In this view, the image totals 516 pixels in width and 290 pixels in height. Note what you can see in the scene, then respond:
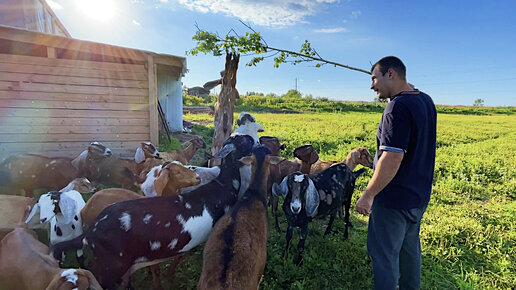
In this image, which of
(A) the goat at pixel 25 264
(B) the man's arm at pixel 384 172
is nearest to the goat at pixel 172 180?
(A) the goat at pixel 25 264

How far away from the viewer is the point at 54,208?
337 centimetres

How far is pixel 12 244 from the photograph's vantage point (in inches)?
116

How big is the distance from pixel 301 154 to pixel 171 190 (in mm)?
2797

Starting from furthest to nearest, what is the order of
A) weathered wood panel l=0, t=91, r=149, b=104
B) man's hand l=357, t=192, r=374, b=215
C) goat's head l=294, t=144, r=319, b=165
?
1. weathered wood panel l=0, t=91, r=149, b=104
2. goat's head l=294, t=144, r=319, b=165
3. man's hand l=357, t=192, r=374, b=215

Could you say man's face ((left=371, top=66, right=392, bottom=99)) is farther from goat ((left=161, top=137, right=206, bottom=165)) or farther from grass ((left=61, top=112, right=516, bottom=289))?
goat ((left=161, top=137, right=206, bottom=165))

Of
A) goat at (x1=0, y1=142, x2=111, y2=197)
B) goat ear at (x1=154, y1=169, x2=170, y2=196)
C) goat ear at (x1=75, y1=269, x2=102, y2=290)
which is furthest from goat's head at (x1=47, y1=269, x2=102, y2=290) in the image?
goat at (x1=0, y1=142, x2=111, y2=197)

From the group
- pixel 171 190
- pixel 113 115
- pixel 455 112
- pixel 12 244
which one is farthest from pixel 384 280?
pixel 455 112

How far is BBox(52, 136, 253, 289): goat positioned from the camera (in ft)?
8.43

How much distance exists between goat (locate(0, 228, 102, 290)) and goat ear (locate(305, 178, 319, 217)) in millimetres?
2695

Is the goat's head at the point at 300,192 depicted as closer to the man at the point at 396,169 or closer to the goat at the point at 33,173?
the man at the point at 396,169

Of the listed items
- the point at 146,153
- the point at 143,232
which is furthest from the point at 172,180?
the point at 146,153

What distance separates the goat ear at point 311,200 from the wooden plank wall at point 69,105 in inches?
234

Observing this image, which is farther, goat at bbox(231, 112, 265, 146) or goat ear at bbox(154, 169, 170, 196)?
goat at bbox(231, 112, 265, 146)

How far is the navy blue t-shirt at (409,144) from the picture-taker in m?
2.30
